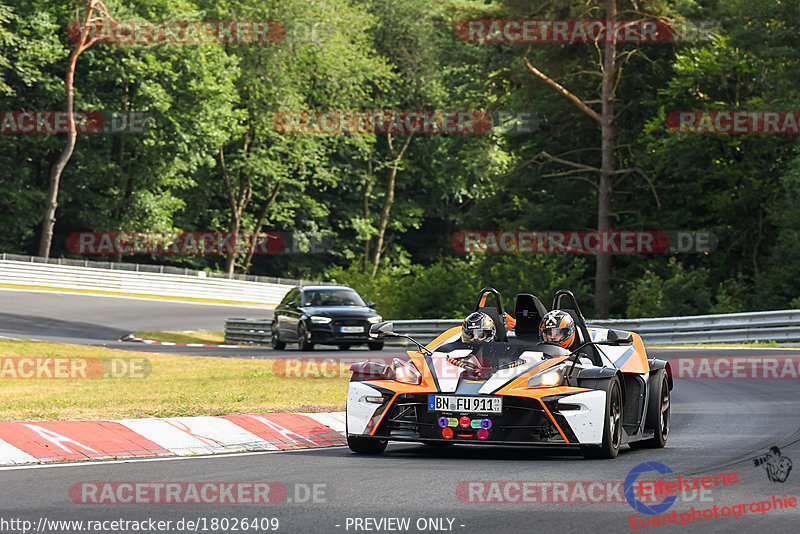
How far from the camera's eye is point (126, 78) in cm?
5934

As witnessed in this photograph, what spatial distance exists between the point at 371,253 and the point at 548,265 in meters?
42.5

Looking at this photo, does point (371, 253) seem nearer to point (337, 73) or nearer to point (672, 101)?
point (337, 73)

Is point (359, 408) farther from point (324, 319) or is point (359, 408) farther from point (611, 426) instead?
point (324, 319)

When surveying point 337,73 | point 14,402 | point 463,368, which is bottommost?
point 14,402

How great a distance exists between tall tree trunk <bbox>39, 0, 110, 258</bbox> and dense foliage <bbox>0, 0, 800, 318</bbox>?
2.40 feet

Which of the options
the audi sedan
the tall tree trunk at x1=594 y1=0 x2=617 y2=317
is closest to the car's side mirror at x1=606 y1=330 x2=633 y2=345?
the audi sedan

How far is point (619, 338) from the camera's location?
464 inches

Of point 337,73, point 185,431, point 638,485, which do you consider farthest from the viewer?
point 337,73

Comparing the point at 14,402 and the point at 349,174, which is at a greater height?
the point at 349,174

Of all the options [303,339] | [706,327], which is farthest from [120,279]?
[706,327]

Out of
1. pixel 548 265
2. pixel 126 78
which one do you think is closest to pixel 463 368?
pixel 548 265

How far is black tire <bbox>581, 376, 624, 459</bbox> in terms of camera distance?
10000mm

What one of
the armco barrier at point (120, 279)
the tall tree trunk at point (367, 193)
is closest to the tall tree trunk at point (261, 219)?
the tall tree trunk at point (367, 193)

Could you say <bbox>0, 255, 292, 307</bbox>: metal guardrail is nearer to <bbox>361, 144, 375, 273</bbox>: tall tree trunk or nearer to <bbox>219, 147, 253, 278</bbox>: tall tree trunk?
<bbox>219, 147, 253, 278</bbox>: tall tree trunk
